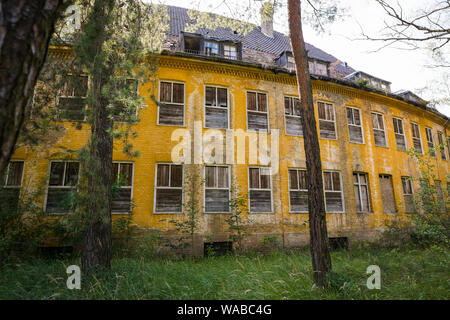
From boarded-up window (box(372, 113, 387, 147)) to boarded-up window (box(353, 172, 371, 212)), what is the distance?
2491mm

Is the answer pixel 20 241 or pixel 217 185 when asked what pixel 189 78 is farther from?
pixel 20 241

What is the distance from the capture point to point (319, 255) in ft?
15.7

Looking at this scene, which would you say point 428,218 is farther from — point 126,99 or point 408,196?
point 126,99

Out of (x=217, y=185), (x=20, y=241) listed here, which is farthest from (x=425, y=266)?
(x=20, y=241)

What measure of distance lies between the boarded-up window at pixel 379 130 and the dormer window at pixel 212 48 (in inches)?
385

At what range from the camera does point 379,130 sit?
14.3 metres

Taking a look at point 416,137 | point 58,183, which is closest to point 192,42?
point 58,183

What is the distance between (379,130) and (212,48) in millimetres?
10544

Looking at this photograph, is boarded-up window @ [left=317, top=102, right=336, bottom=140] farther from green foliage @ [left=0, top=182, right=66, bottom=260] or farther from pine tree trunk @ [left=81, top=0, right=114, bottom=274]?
green foliage @ [left=0, top=182, right=66, bottom=260]

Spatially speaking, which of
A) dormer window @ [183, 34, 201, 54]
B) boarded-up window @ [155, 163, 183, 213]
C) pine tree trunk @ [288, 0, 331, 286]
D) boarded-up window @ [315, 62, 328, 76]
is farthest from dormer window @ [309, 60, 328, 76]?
boarded-up window @ [155, 163, 183, 213]

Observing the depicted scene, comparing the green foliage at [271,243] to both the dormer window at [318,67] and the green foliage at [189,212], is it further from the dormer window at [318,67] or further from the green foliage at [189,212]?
the dormer window at [318,67]

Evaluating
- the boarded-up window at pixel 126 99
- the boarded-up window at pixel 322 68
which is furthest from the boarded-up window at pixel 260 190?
the boarded-up window at pixel 322 68

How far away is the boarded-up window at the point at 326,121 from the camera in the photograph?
1274 cm

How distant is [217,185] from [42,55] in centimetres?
883
